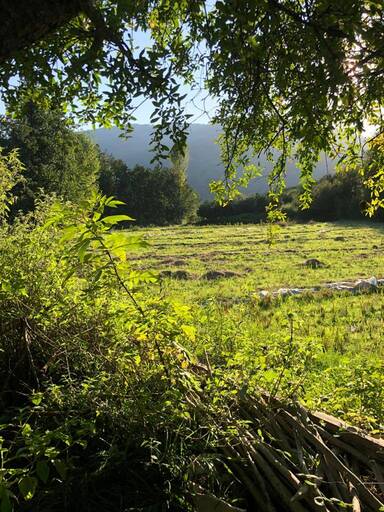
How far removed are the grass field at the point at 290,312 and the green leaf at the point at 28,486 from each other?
126cm

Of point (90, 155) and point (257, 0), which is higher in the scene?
point (90, 155)

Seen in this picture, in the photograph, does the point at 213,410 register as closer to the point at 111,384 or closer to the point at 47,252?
the point at 111,384

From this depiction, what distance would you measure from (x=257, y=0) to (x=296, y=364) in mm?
2202

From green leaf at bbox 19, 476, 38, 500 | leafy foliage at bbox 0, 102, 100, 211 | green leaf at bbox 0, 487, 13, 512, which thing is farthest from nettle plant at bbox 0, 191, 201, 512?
leafy foliage at bbox 0, 102, 100, 211

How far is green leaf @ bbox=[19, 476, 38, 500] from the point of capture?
61.0 inches

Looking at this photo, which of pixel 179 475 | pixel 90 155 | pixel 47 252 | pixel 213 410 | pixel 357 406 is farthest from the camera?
pixel 90 155

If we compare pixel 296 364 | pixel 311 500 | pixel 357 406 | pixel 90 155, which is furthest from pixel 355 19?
pixel 90 155

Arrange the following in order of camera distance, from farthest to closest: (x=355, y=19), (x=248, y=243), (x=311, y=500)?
(x=248, y=243) → (x=355, y=19) → (x=311, y=500)

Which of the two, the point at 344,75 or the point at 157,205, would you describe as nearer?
the point at 344,75

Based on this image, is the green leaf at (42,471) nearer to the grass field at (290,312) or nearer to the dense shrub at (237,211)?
the grass field at (290,312)

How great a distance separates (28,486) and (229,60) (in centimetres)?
261

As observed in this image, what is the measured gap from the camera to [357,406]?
2572 millimetres

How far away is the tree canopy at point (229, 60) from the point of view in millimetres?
2459

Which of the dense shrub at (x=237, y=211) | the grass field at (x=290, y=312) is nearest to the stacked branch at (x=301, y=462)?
the grass field at (x=290, y=312)
